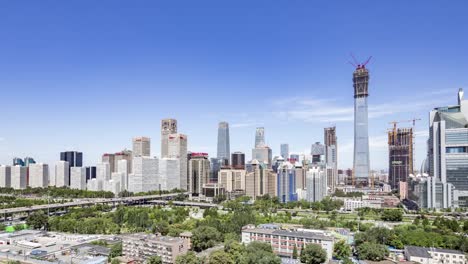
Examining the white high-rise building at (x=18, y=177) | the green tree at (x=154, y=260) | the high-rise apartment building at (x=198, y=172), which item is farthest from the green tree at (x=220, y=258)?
the white high-rise building at (x=18, y=177)

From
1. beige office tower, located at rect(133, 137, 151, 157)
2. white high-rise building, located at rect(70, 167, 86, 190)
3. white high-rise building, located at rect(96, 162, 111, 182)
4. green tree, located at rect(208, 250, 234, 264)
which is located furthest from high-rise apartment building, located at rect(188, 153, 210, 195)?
green tree, located at rect(208, 250, 234, 264)

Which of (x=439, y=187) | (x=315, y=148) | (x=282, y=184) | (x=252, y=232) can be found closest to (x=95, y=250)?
(x=252, y=232)

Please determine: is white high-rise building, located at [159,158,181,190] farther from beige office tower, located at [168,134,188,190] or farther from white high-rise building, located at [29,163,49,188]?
white high-rise building, located at [29,163,49,188]

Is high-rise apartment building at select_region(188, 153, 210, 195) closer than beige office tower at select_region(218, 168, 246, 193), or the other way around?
beige office tower at select_region(218, 168, 246, 193)

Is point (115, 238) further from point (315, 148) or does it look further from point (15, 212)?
point (315, 148)

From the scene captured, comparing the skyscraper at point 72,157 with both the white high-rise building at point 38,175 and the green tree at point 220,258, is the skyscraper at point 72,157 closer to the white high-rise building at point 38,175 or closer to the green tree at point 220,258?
the white high-rise building at point 38,175

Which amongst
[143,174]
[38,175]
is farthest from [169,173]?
[38,175]
